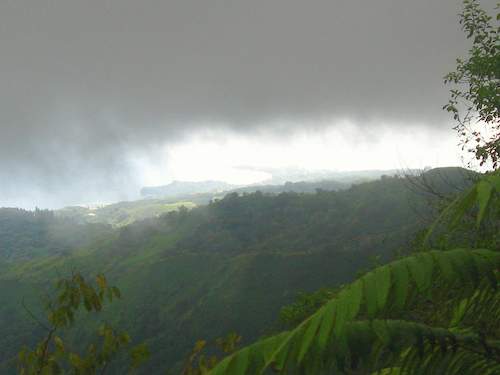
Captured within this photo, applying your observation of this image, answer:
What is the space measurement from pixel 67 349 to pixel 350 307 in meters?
3.68

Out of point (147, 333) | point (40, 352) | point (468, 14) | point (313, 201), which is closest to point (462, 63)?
point (468, 14)

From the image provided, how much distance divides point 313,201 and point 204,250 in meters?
45.5

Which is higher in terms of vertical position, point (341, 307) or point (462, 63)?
point (462, 63)

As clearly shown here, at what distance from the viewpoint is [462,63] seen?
31.2 feet

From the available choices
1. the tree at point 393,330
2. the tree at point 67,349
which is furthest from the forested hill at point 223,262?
the tree at point 393,330

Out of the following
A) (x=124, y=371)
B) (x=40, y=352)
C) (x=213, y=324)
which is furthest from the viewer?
(x=213, y=324)

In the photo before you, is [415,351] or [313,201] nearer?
[415,351]

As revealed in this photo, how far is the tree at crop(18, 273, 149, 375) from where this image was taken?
3.71m

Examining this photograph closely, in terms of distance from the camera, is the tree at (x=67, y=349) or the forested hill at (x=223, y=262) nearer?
the tree at (x=67, y=349)

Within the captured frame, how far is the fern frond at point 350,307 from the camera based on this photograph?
1.51m

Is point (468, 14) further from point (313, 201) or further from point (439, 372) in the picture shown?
point (313, 201)

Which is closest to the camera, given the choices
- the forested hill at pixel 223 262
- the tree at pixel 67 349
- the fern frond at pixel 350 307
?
the fern frond at pixel 350 307

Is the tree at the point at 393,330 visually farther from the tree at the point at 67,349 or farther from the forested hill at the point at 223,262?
the forested hill at the point at 223,262

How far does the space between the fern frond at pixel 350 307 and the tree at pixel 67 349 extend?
254 centimetres
